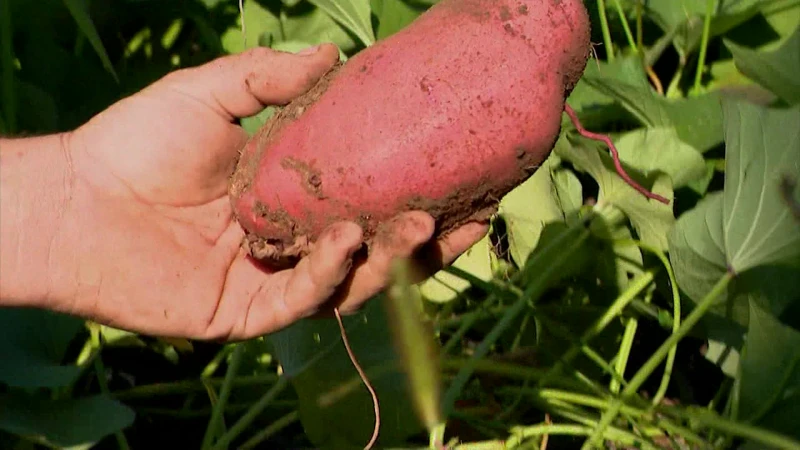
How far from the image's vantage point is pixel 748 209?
91 centimetres

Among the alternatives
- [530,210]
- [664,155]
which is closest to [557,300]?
[530,210]

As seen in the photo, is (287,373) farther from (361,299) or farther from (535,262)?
(535,262)

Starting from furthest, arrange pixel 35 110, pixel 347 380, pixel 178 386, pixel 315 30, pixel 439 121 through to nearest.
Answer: pixel 315 30, pixel 35 110, pixel 178 386, pixel 347 380, pixel 439 121

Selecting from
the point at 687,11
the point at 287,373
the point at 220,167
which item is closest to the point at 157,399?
the point at 287,373

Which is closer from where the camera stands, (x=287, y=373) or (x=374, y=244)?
(x=374, y=244)

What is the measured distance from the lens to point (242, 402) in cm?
118

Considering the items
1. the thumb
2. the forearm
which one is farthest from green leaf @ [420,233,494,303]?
the forearm

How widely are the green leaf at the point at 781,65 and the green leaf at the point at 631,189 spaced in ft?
0.45

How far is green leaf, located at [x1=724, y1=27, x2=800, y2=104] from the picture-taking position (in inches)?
40.8

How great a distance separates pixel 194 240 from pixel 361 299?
183 mm

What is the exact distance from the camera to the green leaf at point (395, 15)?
1.28 metres

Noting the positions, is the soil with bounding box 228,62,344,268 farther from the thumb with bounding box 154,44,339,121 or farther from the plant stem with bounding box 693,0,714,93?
the plant stem with bounding box 693,0,714,93

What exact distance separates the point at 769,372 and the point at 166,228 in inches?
23.6

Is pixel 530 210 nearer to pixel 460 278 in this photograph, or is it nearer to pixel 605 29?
pixel 460 278
